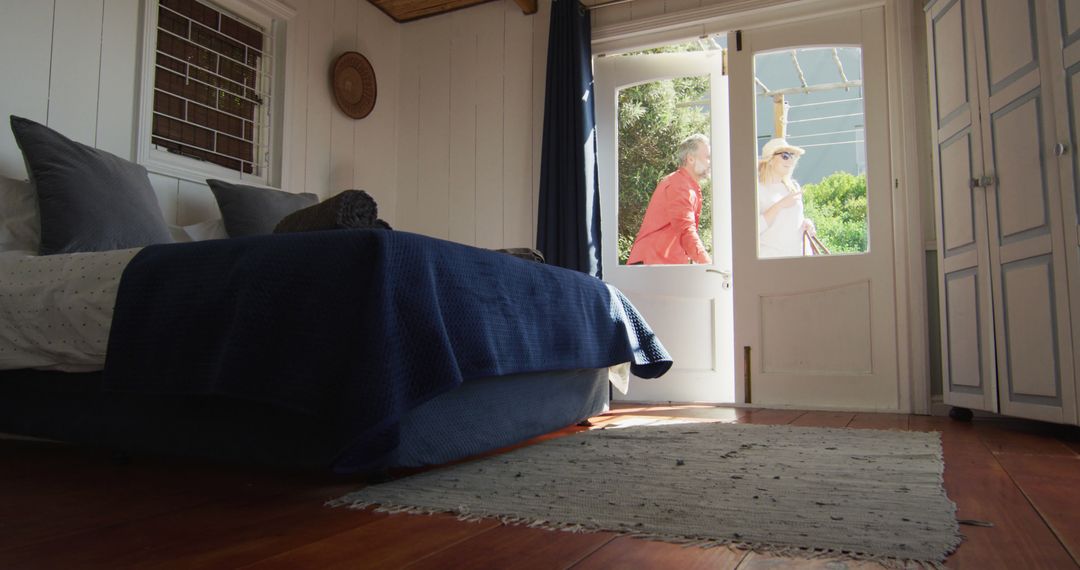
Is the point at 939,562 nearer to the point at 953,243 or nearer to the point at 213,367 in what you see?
the point at 213,367

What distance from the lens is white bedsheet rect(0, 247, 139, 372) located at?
170 cm

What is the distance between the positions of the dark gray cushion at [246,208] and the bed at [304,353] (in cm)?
101

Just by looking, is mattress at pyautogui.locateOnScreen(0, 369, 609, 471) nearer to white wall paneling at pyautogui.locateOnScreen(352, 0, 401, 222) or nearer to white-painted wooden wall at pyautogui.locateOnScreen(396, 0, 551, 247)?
white-painted wooden wall at pyautogui.locateOnScreen(396, 0, 551, 247)

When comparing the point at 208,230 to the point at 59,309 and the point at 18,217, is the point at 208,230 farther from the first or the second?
the point at 59,309

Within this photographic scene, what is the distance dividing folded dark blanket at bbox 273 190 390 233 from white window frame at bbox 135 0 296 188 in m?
1.74

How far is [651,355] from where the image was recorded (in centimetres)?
257

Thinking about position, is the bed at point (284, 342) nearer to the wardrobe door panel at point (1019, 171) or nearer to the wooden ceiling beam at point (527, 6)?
the wardrobe door panel at point (1019, 171)

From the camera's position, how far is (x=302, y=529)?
3.81ft

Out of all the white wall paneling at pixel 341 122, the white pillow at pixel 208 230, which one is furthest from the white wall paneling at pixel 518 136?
the white pillow at pixel 208 230

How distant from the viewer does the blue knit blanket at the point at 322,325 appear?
1.31m

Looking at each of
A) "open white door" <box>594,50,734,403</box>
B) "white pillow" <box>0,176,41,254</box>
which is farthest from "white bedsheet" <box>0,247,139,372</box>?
"open white door" <box>594,50,734,403</box>

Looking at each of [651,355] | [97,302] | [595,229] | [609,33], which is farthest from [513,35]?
[97,302]

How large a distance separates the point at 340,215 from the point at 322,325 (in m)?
0.34

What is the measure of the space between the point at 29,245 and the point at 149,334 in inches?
41.1
